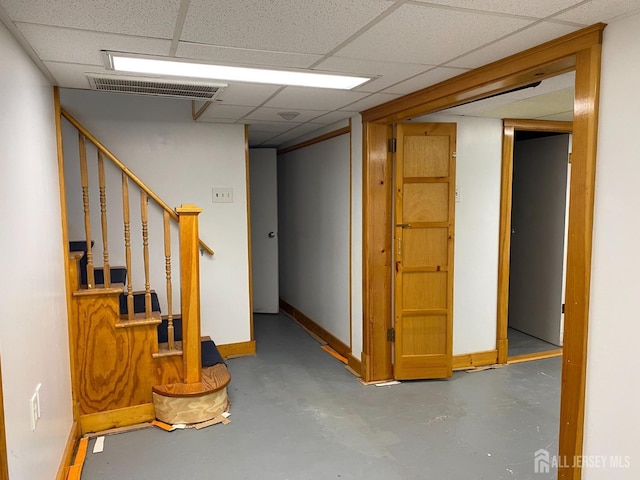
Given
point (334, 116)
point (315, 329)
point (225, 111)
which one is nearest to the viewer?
point (225, 111)

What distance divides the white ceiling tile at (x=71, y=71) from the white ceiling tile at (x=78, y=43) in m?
0.12

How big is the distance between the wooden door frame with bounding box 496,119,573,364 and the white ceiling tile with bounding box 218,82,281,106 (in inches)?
85.6

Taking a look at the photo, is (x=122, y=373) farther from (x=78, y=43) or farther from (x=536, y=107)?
(x=536, y=107)

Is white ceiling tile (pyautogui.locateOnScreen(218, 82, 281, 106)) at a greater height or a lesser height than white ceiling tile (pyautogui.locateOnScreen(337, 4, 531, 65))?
greater

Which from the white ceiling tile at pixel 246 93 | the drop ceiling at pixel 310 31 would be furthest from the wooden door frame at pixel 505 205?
the white ceiling tile at pixel 246 93

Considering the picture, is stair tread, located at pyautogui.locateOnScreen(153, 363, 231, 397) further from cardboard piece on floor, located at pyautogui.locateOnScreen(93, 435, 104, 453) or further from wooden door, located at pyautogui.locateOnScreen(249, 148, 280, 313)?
wooden door, located at pyautogui.locateOnScreen(249, 148, 280, 313)

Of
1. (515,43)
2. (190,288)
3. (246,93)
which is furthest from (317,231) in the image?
(515,43)

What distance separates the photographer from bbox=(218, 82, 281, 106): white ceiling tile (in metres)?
2.66

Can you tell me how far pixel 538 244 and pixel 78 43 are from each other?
14.9ft

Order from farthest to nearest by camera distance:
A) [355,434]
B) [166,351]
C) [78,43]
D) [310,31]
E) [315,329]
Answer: [315,329] → [166,351] → [355,434] → [78,43] → [310,31]

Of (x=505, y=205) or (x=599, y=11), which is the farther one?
(x=505, y=205)

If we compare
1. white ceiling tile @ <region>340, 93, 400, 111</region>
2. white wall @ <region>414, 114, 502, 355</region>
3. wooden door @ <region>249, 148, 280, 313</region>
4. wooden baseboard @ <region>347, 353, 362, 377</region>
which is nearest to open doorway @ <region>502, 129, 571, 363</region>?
white wall @ <region>414, 114, 502, 355</region>

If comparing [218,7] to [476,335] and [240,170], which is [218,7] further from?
[476,335]

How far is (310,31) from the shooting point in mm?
1794
